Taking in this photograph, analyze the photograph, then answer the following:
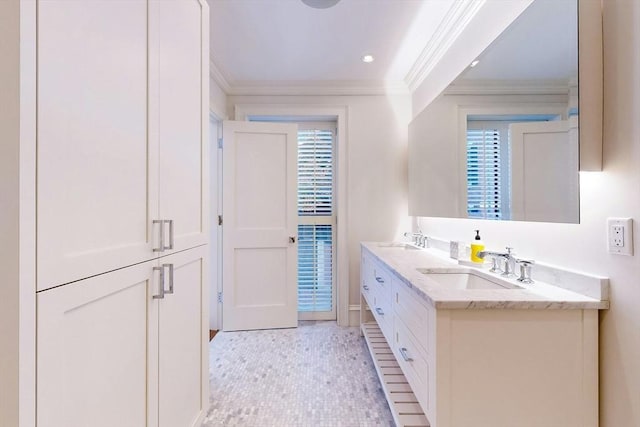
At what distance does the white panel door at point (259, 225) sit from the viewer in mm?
2863

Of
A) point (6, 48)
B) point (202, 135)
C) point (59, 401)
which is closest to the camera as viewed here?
point (6, 48)

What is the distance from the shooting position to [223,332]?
283 centimetres

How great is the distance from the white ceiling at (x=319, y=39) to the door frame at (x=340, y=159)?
230mm

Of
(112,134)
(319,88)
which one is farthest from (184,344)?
(319,88)

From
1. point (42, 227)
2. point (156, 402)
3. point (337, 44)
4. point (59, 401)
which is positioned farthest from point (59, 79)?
point (337, 44)

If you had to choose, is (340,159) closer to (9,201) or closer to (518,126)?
(518,126)

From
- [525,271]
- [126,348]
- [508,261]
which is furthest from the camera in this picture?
[508,261]

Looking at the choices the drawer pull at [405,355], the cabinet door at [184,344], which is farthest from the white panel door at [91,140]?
the drawer pull at [405,355]

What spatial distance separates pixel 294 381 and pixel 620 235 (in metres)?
1.87

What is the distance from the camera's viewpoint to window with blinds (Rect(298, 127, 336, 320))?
125 inches

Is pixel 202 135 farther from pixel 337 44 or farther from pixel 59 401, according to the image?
pixel 337 44

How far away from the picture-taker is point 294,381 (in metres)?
2.00

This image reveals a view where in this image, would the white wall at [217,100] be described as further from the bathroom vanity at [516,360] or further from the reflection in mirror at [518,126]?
the bathroom vanity at [516,360]

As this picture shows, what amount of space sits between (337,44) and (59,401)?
2.48 m
